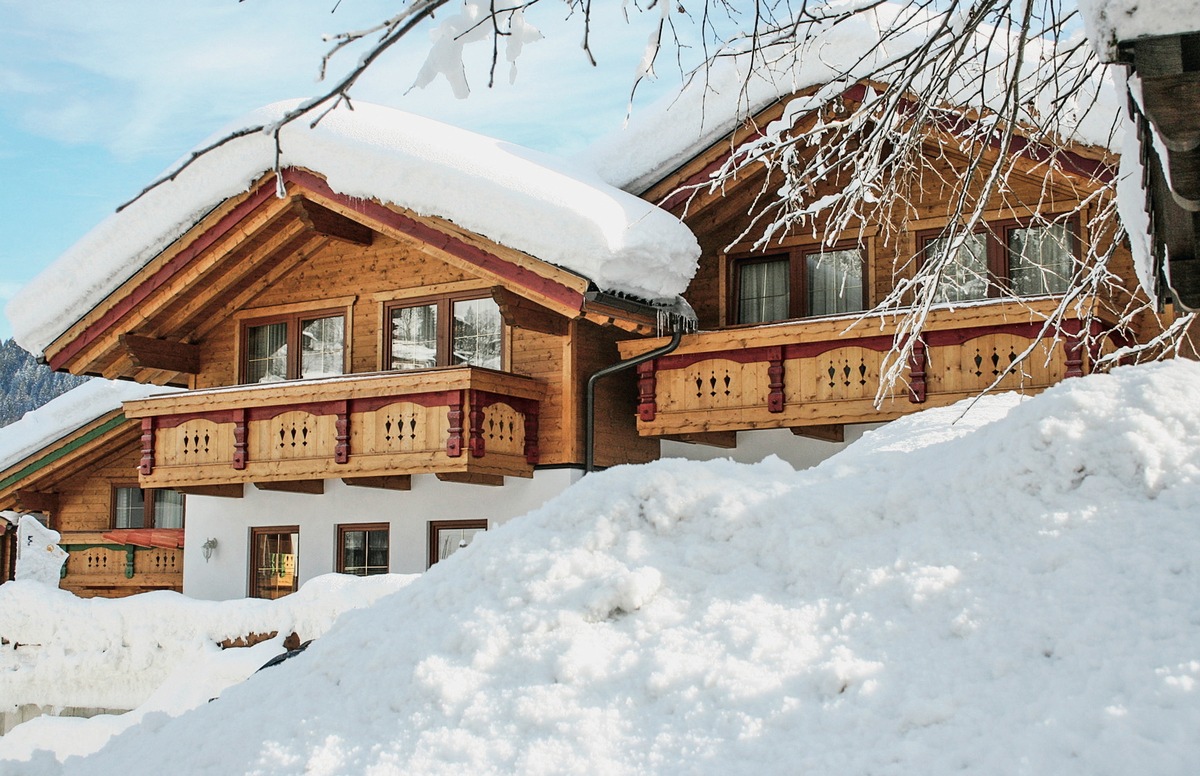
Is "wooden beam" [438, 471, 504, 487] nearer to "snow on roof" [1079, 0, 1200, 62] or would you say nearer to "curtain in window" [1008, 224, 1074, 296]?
"curtain in window" [1008, 224, 1074, 296]

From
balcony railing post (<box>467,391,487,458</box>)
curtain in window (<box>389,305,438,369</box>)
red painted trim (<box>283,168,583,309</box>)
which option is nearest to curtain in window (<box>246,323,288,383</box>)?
curtain in window (<box>389,305,438,369</box>)

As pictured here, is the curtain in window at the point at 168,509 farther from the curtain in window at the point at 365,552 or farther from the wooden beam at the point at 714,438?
the wooden beam at the point at 714,438

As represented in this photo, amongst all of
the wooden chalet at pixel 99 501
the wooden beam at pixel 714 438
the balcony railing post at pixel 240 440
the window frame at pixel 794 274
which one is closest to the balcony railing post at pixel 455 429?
the wooden beam at pixel 714 438

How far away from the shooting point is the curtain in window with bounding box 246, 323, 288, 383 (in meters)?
18.4

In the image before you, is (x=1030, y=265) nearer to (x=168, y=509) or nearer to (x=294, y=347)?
(x=294, y=347)

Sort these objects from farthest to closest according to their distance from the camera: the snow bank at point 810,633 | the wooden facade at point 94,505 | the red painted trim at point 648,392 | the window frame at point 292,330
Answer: the wooden facade at point 94,505, the window frame at point 292,330, the red painted trim at point 648,392, the snow bank at point 810,633

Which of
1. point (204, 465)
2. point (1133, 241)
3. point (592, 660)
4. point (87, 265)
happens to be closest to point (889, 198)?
point (1133, 241)

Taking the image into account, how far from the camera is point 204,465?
677 inches

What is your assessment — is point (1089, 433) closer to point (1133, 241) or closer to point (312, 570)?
point (1133, 241)

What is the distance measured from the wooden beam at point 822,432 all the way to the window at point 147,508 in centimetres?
1245

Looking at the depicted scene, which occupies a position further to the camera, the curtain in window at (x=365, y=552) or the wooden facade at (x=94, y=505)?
the wooden facade at (x=94, y=505)

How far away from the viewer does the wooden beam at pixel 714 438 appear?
15.8 meters

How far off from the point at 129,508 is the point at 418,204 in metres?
11.2

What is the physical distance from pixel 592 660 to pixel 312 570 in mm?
13826
